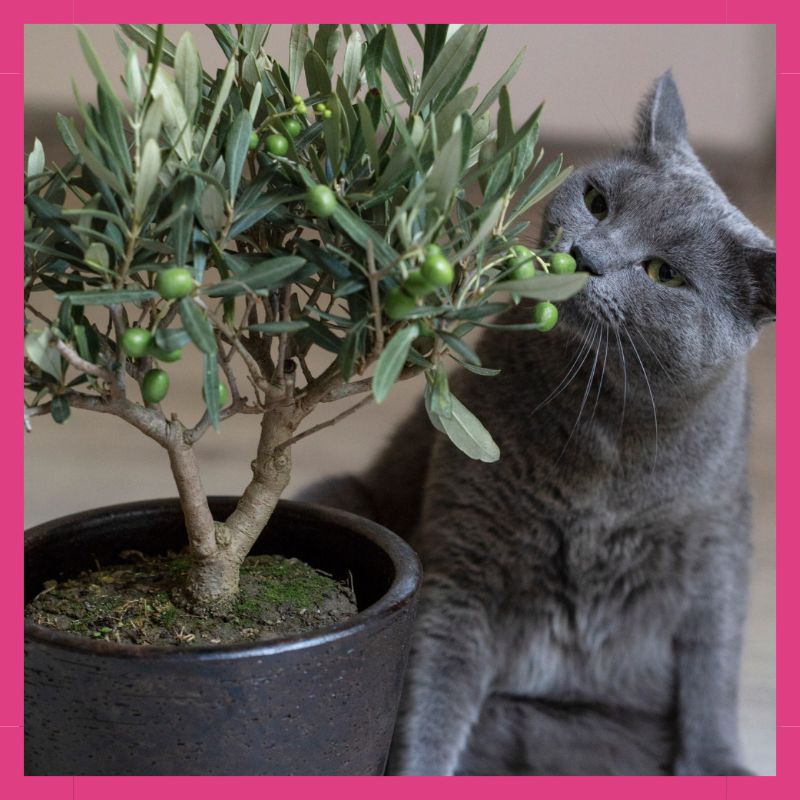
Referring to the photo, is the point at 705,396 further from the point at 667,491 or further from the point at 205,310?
the point at 205,310

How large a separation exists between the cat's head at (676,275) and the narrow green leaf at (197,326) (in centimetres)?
51

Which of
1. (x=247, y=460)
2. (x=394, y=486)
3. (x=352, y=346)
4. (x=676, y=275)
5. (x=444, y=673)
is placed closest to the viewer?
(x=352, y=346)

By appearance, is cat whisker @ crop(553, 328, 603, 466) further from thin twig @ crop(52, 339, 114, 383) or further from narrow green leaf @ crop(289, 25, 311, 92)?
thin twig @ crop(52, 339, 114, 383)

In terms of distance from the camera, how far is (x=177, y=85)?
749 mm

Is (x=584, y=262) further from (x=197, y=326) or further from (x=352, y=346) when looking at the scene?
(x=197, y=326)

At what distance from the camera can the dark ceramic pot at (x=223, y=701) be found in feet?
2.65

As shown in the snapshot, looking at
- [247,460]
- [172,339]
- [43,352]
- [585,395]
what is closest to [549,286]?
[172,339]

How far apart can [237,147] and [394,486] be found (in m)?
0.88

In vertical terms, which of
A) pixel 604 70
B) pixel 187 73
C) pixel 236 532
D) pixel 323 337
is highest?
pixel 604 70

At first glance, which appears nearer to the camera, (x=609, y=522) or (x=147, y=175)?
(x=147, y=175)

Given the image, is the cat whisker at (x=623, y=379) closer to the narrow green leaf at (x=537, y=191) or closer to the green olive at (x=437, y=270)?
the narrow green leaf at (x=537, y=191)

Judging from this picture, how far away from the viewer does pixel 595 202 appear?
123 cm

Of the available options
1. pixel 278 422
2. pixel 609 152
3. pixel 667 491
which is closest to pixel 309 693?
pixel 278 422

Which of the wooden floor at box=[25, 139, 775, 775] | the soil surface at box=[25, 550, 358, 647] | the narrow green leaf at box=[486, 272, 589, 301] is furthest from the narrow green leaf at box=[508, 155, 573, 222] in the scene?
the wooden floor at box=[25, 139, 775, 775]
